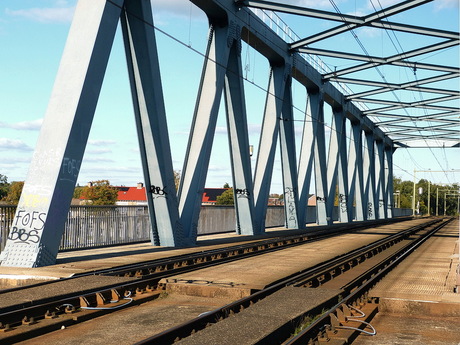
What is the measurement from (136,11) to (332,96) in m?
26.8

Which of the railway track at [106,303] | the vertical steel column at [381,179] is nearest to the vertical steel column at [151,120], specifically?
the railway track at [106,303]

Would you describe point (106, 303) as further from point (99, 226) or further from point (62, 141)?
point (99, 226)

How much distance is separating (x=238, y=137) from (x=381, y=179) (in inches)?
2098

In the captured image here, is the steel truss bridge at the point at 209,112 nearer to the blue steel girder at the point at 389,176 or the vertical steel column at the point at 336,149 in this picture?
the vertical steel column at the point at 336,149

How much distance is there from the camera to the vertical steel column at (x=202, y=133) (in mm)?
23237

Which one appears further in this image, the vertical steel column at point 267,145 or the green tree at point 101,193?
the green tree at point 101,193

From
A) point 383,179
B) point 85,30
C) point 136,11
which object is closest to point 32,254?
point 85,30

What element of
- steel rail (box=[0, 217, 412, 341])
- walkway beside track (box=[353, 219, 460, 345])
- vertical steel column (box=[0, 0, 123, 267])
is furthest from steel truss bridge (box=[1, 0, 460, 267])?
walkway beside track (box=[353, 219, 460, 345])

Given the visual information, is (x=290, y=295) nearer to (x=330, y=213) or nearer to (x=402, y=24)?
(x=402, y=24)

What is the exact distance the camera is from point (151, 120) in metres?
20.2

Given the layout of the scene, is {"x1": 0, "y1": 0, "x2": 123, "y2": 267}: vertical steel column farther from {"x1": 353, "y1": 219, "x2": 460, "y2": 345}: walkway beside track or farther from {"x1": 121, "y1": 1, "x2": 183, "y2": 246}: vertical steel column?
{"x1": 353, "y1": 219, "x2": 460, "y2": 345}: walkway beside track

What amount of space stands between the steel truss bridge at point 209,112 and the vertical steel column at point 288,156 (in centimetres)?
6

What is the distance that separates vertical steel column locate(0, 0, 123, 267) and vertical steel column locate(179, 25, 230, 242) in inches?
288

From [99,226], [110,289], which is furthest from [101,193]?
[110,289]
